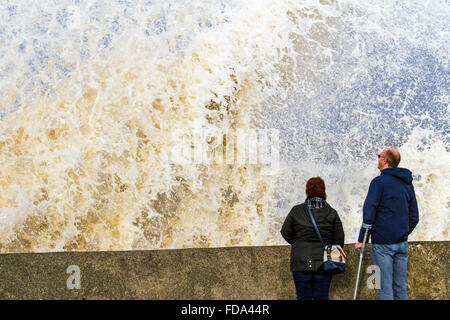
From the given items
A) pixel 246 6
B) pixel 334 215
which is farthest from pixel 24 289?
pixel 246 6

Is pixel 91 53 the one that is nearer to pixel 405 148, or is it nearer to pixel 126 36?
pixel 126 36

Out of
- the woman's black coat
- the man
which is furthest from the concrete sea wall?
the woman's black coat

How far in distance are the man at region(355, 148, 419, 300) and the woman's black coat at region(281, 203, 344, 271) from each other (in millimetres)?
234

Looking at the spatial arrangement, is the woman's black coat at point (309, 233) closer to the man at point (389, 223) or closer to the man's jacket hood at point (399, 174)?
the man at point (389, 223)

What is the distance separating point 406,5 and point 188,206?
4.41m

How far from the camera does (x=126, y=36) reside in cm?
784

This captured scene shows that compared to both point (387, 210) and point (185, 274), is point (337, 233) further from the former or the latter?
point (185, 274)

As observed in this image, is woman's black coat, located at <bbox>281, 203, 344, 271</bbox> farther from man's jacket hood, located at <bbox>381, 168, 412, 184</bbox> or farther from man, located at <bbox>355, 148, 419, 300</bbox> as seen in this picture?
man's jacket hood, located at <bbox>381, 168, 412, 184</bbox>

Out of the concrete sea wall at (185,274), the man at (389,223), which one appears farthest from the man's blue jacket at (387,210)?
the concrete sea wall at (185,274)

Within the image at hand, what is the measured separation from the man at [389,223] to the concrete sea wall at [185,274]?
0.69 m

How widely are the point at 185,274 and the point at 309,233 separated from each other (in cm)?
142

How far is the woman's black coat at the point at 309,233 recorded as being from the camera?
434cm

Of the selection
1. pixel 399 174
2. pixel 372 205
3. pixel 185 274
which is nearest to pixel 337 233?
pixel 372 205

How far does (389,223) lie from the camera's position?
450 centimetres
